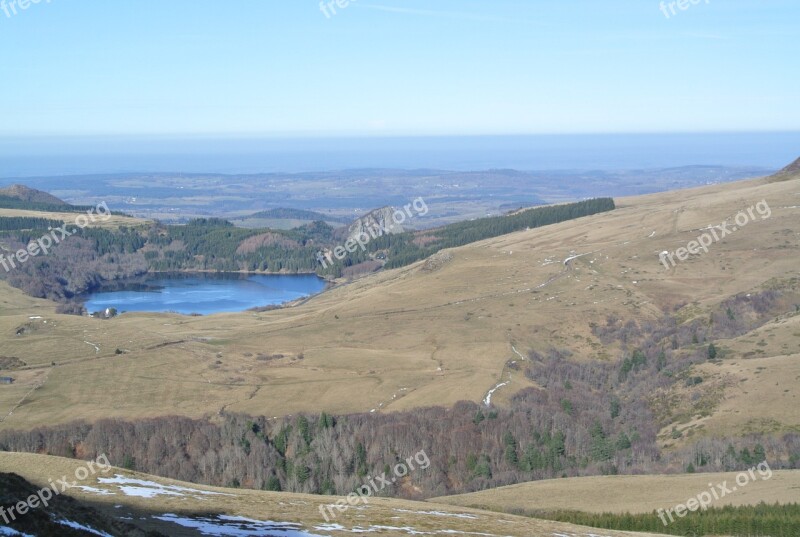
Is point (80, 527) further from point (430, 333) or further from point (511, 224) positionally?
point (511, 224)

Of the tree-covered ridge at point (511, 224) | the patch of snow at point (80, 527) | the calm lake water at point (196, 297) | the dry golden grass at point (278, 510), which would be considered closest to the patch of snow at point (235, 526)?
the dry golden grass at point (278, 510)

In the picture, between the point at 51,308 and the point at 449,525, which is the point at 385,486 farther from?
the point at 51,308

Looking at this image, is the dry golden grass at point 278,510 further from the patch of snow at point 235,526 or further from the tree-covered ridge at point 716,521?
the tree-covered ridge at point 716,521

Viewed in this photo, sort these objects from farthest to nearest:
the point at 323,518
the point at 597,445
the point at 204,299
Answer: the point at 204,299 → the point at 597,445 → the point at 323,518

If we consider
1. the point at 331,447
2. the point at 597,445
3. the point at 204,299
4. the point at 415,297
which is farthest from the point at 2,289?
the point at 597,445

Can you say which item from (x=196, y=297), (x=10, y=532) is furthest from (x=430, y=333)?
(x=196, y=297)
